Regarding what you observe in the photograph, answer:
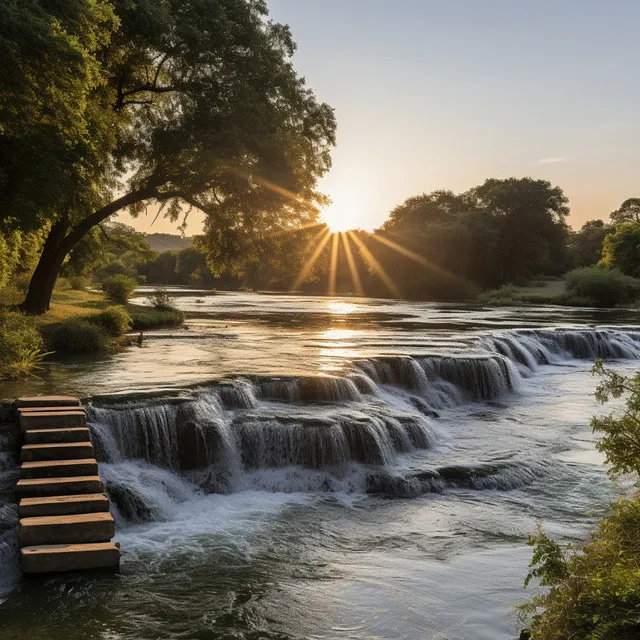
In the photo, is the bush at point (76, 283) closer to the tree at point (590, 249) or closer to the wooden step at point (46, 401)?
the wooden step at point (46, 401)

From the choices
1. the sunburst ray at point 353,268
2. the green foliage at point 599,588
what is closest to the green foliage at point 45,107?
the green foliage at point 599,588

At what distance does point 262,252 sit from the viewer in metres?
29.6

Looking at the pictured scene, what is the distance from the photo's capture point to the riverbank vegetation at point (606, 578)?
483 centimetres

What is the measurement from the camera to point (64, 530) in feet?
28.1

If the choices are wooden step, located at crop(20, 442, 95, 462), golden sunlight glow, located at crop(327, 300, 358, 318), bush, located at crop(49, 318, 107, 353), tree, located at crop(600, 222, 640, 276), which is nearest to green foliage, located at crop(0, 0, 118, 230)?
bush, located at crop(49, 318, 107, 353)

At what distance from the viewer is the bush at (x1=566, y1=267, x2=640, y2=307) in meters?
→ 58.6

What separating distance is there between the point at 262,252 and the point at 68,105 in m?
15.1

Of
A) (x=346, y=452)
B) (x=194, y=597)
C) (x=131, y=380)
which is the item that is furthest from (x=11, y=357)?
(x=194, y=597)

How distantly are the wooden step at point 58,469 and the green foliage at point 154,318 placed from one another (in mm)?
19573

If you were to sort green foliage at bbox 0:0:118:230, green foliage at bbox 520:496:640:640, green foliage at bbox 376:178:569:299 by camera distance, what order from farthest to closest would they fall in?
1. green foliage at bbox 376:178:569:299
2. green foliage at bbox 0:0:118:230
3. green foliage at bbox 520:496:640:640

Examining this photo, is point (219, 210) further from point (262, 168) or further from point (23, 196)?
point (23, 196)

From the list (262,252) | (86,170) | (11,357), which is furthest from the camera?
(262,252)

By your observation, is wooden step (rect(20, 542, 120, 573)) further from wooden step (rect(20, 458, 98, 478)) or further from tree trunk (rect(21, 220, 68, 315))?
tree trunk (rect(21, 220, 68, 315))

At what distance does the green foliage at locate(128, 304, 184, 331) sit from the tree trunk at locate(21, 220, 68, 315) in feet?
14.5
